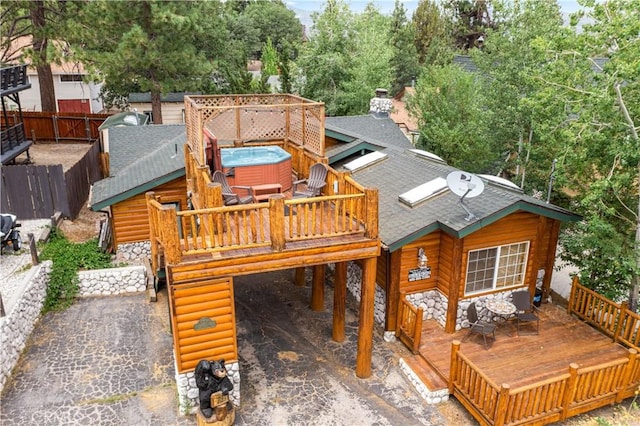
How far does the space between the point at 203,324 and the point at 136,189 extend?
23.9ft

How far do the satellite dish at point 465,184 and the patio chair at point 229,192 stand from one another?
181 inches

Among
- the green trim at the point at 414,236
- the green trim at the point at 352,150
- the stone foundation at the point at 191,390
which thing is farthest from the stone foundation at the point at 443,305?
the green trim at the point at 352,150

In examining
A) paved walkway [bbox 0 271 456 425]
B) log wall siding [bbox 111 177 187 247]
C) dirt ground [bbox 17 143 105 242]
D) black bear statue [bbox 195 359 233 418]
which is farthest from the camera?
dirt ground [bbox 17 143 105 242]

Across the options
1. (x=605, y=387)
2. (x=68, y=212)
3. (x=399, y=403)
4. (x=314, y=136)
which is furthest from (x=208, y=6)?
(x=605, y=387)

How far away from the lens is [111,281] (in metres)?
13.4

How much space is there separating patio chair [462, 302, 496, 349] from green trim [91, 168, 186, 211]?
9.14 m

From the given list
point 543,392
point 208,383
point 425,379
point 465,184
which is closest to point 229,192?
point 208,383

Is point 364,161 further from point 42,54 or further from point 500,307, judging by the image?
point 42,54

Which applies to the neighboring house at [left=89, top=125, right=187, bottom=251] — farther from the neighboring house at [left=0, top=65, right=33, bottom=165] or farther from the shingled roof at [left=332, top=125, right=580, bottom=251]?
the shingled roof at [left=332, top=125, right=580, bottom=251]

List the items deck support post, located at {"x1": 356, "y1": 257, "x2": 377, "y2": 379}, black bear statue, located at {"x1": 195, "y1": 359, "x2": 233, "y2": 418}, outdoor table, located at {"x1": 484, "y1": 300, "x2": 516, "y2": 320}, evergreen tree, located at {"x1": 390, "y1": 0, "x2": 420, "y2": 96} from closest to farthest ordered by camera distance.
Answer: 1. black bear statue, located at {"x1": 195, "y1": 359, "x2": 233, "y2": 418}
2. deck support post, located at {"x1": 356, "y1": 257, "x2": 377, "y2": 379}
3. outdoor table, located at {"x1": 484, "y1": 300, "x2": 516, "y2": 320}
4. evergreen tree, located at {"x1": 390, "y1": 0, "x2": 420, "y2": 96}

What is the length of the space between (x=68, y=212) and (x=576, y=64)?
16.4m

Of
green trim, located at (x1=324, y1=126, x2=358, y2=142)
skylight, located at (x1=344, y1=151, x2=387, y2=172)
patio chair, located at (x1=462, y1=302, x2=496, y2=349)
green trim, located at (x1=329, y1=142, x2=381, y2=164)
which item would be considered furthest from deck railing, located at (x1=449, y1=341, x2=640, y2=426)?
green trim, located at (x1=324, y1=126, x2=358, y2=142)

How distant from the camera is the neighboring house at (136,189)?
14.3m

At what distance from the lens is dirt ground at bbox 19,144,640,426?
916 cm
